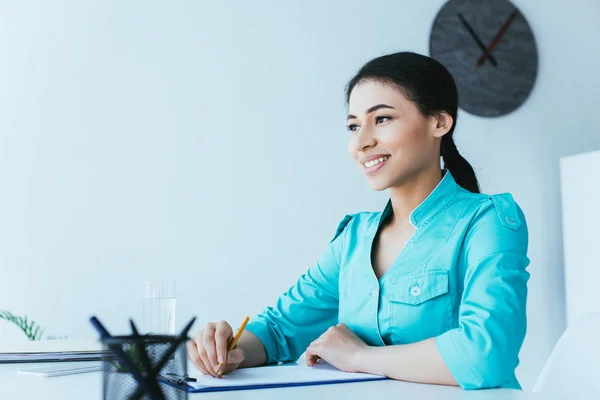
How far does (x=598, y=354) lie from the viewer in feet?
3.67

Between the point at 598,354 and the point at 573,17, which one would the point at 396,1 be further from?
the point at 598,354

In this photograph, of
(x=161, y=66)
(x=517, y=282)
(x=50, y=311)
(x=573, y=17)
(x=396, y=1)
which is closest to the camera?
(x=517, y=282)

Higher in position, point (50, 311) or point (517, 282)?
point (50, 311)

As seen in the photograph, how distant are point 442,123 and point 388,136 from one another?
139 mm

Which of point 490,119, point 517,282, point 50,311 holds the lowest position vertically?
Answer: point 517,282

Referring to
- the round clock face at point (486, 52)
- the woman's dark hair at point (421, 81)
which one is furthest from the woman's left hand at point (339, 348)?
the round clock face at point (486, 52)

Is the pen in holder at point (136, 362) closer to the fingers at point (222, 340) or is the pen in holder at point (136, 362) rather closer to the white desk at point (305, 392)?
the white desk at point (305, 392)

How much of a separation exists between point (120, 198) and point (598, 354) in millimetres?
1534

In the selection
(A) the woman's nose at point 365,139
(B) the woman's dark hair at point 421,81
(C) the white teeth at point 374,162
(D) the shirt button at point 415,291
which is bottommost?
(D) the shirt button at point 415,291

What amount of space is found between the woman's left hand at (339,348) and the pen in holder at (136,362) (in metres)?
0.46

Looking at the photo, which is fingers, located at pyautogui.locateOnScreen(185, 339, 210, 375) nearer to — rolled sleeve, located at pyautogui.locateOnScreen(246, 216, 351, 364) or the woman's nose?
rolled sleeve, located at pyautogui.locateOnScreen(246, 216, 351, 364)

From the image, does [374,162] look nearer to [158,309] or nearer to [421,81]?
[421,81]

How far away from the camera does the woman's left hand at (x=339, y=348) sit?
1.07 metres

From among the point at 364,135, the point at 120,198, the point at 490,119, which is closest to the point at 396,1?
the point at 490,119
